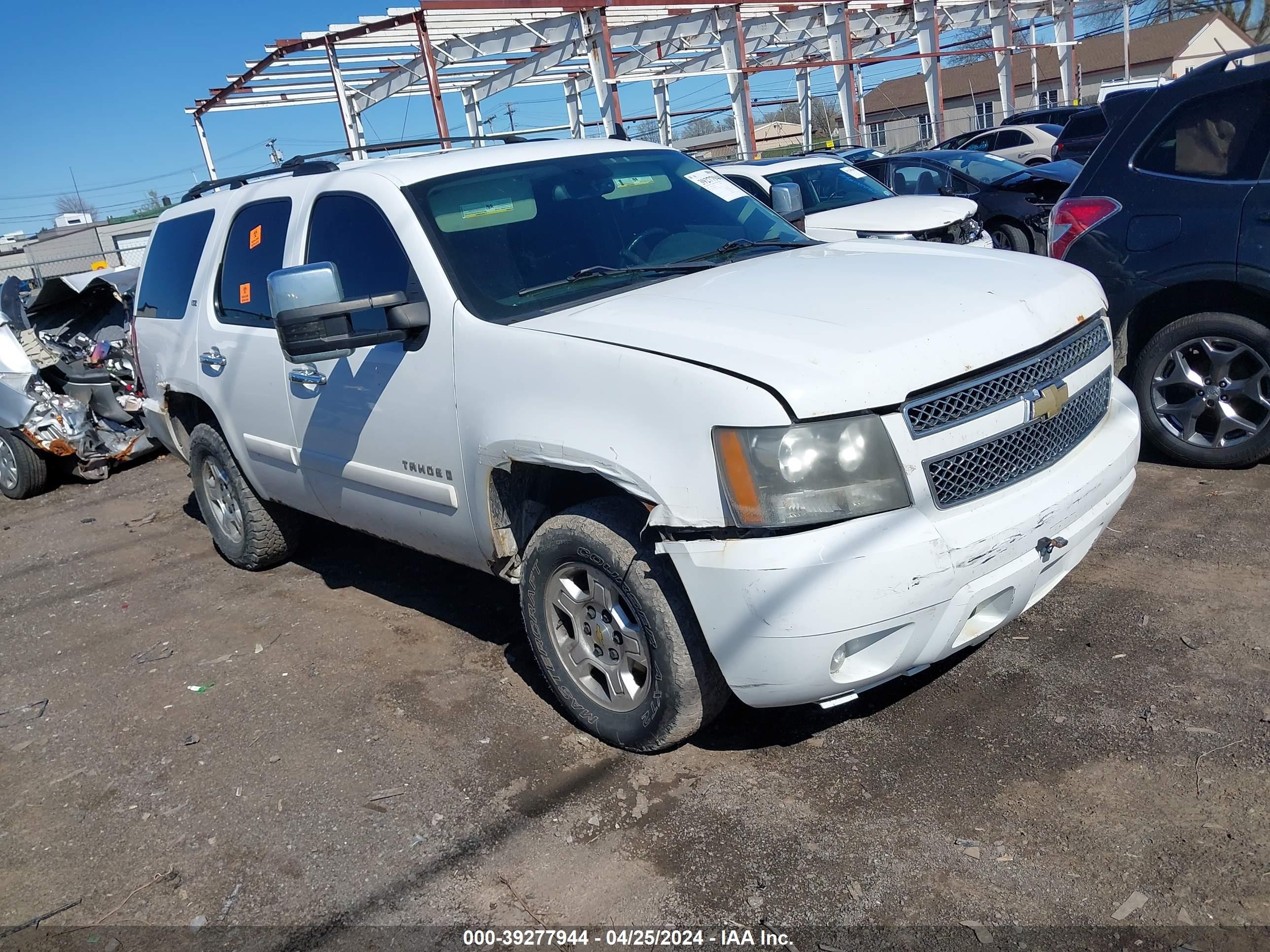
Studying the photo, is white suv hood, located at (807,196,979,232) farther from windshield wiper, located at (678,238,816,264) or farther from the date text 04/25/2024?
the date text 04/25/2024

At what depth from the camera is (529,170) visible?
4086 millimetres

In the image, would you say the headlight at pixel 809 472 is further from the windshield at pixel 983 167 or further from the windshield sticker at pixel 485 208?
the windshield at pixel 983 167

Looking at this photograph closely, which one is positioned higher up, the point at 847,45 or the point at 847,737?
the point at 847,45

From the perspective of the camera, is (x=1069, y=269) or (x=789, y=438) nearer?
(x=789, y=438)

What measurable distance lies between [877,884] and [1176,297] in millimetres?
3782

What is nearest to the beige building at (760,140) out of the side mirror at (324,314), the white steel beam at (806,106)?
the white steel beam at (806,106)

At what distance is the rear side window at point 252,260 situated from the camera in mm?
4605

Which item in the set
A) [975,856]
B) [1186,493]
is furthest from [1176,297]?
[975,856]

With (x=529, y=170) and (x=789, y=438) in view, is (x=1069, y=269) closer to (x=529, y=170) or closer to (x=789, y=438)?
(x=789, y=438)

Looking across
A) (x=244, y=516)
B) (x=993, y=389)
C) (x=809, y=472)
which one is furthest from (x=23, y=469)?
(x=993, y=389)

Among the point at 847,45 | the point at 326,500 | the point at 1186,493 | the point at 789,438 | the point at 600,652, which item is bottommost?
the point at 1186,493

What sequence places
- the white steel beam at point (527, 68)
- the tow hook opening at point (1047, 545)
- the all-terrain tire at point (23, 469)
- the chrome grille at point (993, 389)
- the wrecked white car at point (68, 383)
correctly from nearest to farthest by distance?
the chrome grille at point (993, 389) → the tow hook opening at point (1047, 545) → the wrecked white car at point (68, 383) → the all-terrain tire at point (23, 469) → the white steel beam at point (527, 68)

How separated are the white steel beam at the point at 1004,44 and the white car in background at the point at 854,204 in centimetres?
1856

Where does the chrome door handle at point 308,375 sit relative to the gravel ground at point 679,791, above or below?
above
